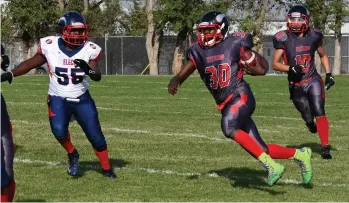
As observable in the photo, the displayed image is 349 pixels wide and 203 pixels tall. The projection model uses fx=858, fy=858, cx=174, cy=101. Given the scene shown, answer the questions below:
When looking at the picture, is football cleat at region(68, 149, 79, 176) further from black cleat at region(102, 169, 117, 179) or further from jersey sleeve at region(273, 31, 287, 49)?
jersey sleeve at region(273, 31, 287, 49)

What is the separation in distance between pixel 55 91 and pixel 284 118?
7.48m

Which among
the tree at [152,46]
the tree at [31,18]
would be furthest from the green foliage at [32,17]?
the tree at [152,46]

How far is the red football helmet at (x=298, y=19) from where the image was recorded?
10109mm

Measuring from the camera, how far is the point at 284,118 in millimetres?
15203

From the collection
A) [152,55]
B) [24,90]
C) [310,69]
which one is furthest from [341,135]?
[152,55]

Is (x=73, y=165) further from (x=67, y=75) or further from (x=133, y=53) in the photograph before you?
(x=133, y=53)

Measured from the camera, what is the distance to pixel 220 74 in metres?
7.72

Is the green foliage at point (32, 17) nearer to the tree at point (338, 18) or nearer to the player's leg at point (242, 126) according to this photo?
the tree at point (338, 18)

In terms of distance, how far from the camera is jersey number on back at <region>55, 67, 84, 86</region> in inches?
329

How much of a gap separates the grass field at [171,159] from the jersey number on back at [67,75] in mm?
942

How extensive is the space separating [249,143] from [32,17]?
38907 millimetres

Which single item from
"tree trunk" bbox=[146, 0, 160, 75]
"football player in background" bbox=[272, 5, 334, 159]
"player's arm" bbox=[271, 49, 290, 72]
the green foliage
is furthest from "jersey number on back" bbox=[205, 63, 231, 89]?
the green foliage

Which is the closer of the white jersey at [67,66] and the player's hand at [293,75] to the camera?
the white jersey at [67,66]

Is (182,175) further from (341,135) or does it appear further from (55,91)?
(341,135)
